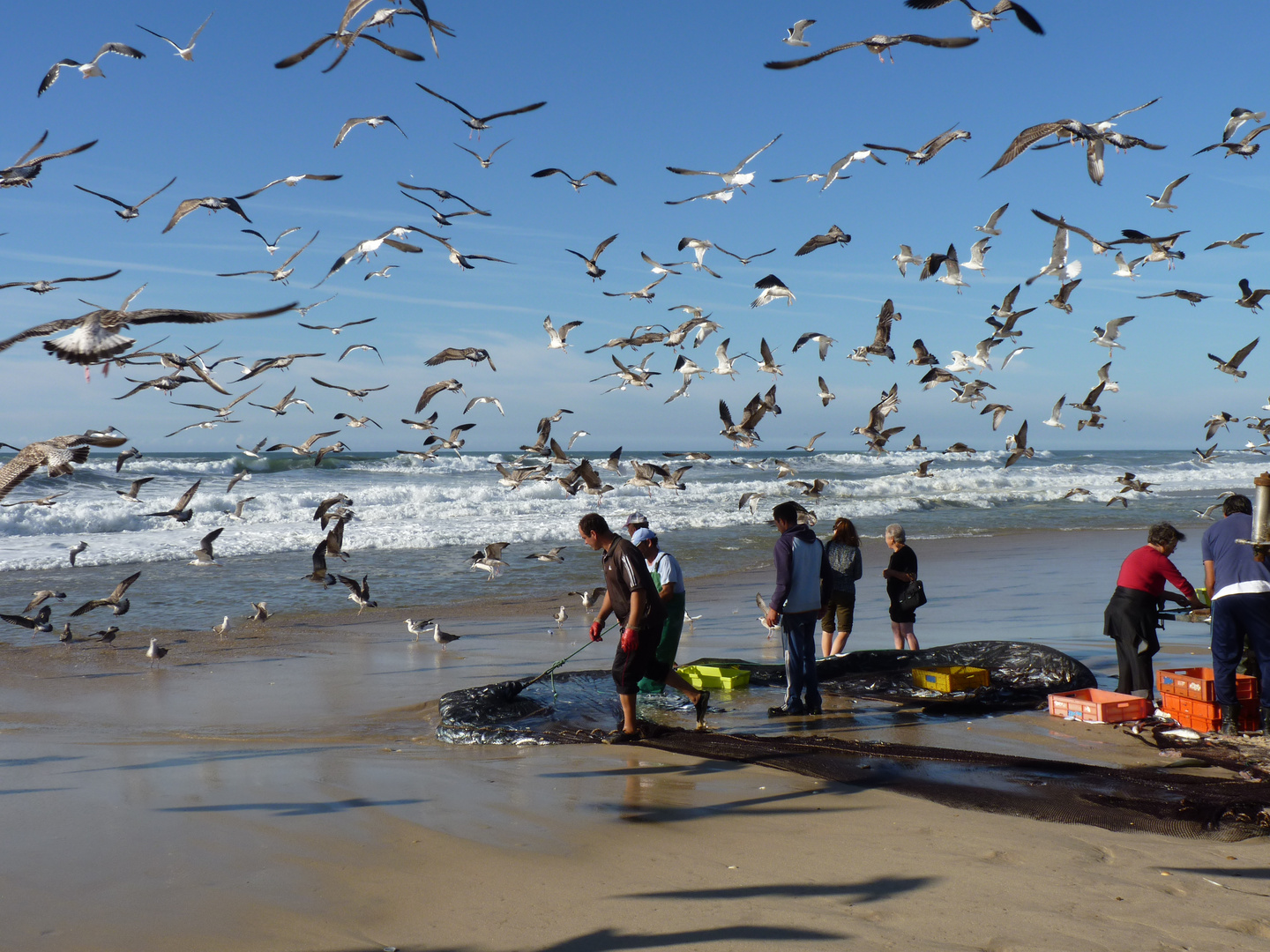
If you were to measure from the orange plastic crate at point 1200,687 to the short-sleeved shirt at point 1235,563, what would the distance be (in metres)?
0.67

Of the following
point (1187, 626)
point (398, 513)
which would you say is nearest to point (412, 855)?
point (1187, 626)

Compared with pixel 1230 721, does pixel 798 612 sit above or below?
above

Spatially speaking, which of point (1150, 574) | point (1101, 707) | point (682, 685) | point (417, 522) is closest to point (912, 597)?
point (1150, 574)

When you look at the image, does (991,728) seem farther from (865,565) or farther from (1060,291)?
(865,565)

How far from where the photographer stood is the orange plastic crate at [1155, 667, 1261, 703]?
6949mm

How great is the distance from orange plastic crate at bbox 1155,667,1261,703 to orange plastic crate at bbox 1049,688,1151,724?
234mm

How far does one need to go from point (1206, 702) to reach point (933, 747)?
2407 mm

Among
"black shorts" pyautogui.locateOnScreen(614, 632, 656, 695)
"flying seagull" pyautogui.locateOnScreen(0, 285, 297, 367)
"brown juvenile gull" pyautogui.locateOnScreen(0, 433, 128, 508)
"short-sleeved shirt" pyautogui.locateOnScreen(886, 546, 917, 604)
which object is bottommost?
"black shorts" pyautogui.locateOnScreen(614, 632, 656, 695)

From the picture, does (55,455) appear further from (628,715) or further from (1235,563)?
(1235,563)

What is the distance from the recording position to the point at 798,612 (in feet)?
25.9

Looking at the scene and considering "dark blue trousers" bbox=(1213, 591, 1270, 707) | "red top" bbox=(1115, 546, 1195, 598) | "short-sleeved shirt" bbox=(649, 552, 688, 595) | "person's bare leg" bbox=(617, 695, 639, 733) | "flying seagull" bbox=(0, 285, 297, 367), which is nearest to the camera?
"flying seagull" bbox=(0, 285, 297, 367)

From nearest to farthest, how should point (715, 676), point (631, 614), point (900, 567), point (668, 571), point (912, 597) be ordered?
1. point (631, 614)
2. point (668, 571)
3. point (715, 676)
4. point (912, 597)
5. point (900, 567)

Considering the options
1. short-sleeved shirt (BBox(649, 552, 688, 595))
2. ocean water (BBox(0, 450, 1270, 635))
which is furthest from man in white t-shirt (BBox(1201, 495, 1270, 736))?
ocean water (BBox(0, 450, 1270, 635))

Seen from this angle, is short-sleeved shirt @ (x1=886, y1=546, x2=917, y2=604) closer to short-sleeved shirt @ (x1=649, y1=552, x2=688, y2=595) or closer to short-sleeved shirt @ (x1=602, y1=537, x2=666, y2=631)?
short-sleeved shirt @ (x1=649, y1=552, x2=688, y2=595)
